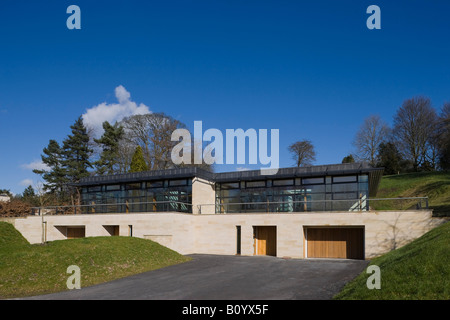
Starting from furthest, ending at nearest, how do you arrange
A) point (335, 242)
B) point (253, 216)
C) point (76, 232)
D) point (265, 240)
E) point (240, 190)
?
point (76, 232) < point (240, 190) < point (265, 240) < point (253, 216) < point (335, 242)

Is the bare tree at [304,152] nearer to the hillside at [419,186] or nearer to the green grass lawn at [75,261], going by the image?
the hillside at [419,186]

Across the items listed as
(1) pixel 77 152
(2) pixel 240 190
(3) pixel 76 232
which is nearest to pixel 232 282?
(2) pixel 240 190

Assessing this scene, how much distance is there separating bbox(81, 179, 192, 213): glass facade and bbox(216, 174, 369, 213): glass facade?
2982 mm

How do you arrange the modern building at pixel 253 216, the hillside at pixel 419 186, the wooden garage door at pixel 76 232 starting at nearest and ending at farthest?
the modern building at pixel 253 216 < the wooden garage door at pixel 76 232 < the hillside at pixel 419 186

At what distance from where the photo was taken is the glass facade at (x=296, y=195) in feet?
80.3

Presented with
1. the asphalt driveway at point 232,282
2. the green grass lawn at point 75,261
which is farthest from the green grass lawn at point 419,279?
the green grass lawn at point 75,261

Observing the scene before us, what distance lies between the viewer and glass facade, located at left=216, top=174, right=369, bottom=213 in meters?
24.5

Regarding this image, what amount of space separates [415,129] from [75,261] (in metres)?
49.1

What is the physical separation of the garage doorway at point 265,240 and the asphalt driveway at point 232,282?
14.0ft

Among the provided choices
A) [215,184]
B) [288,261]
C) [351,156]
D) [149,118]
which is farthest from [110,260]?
[351,156]

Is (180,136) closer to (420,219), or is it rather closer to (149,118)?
(149,118)

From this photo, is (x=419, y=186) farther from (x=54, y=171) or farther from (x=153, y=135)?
(x=54, y=171)

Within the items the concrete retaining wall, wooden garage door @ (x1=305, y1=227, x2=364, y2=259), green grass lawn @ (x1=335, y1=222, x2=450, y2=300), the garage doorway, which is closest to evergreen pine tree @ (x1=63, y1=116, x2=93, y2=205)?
the concrete retaining wall

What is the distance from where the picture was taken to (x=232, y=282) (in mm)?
15344
